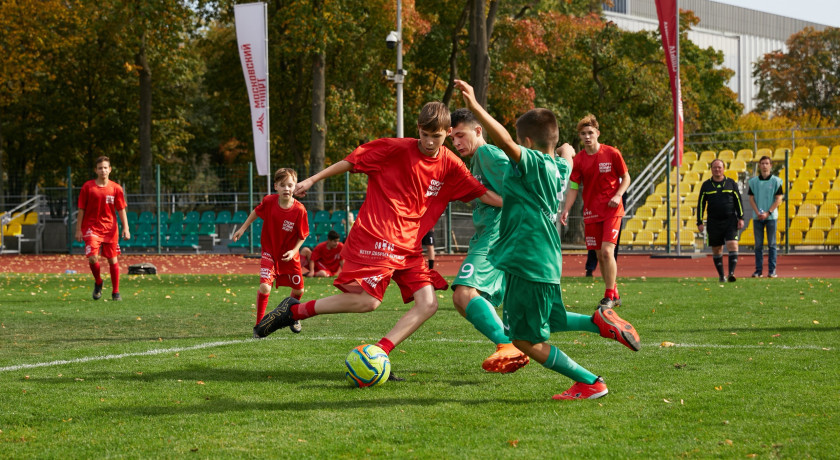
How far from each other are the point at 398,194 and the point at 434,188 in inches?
10.7

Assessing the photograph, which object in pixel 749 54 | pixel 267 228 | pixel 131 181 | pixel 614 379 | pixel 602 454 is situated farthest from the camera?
pixel 749 54

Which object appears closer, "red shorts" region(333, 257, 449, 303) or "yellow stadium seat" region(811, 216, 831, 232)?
"red shorts" region(333, 257, 449, 303)

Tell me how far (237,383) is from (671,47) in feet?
60.6

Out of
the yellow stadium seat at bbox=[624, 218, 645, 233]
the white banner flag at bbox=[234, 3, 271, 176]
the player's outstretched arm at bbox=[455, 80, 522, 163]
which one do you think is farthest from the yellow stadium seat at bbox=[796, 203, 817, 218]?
the player's outstretched arm at bbox=[455, 80, 522, 163]

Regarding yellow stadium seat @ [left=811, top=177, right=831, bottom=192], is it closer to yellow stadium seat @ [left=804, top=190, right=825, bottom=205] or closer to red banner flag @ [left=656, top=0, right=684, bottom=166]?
yellow stadium seat @ [left=804, top=190, right=825, bottom=205]

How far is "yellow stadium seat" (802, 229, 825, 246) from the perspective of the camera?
2414 centimetres

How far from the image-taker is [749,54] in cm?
8669

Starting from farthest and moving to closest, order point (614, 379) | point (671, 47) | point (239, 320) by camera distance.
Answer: point (671, 47) → point (239, 320) → point (614, 379)

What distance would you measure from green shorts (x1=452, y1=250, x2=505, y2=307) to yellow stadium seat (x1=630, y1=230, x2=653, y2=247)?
1989 centimetres

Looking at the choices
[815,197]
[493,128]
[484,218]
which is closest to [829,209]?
[815,197]

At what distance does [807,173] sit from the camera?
27.0 m

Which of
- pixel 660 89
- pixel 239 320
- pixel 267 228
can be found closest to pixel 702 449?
pixel 267 228

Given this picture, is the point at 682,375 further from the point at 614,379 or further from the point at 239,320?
the point at 239,320

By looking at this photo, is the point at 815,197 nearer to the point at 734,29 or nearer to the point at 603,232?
the point at 603,232
